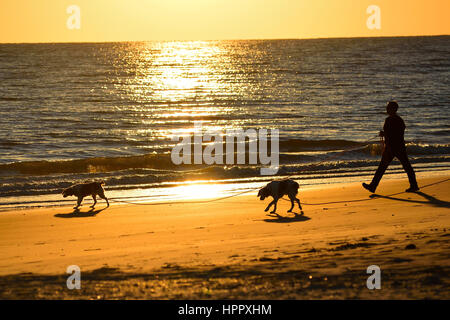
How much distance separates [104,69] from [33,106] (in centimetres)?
3757

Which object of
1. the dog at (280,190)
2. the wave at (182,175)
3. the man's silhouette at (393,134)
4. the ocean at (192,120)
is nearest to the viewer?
the dog at (280,190)

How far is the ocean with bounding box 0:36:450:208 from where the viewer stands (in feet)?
65.1

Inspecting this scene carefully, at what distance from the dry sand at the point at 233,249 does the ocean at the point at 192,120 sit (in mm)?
3563

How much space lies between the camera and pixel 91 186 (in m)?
14.0

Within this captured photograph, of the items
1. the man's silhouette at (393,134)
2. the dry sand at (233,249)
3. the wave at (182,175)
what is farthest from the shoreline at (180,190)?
the man's silhouette at (393,134)

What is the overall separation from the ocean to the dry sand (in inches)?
140

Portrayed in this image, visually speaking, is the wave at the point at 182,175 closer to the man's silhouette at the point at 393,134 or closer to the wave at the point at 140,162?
the wave at the point at 140,162

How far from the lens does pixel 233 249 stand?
8711mm

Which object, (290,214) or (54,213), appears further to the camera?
(54,213)

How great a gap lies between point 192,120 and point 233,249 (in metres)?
29.3

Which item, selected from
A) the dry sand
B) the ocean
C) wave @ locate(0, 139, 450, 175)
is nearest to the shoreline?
the ocean

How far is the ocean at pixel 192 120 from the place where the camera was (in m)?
19.8
